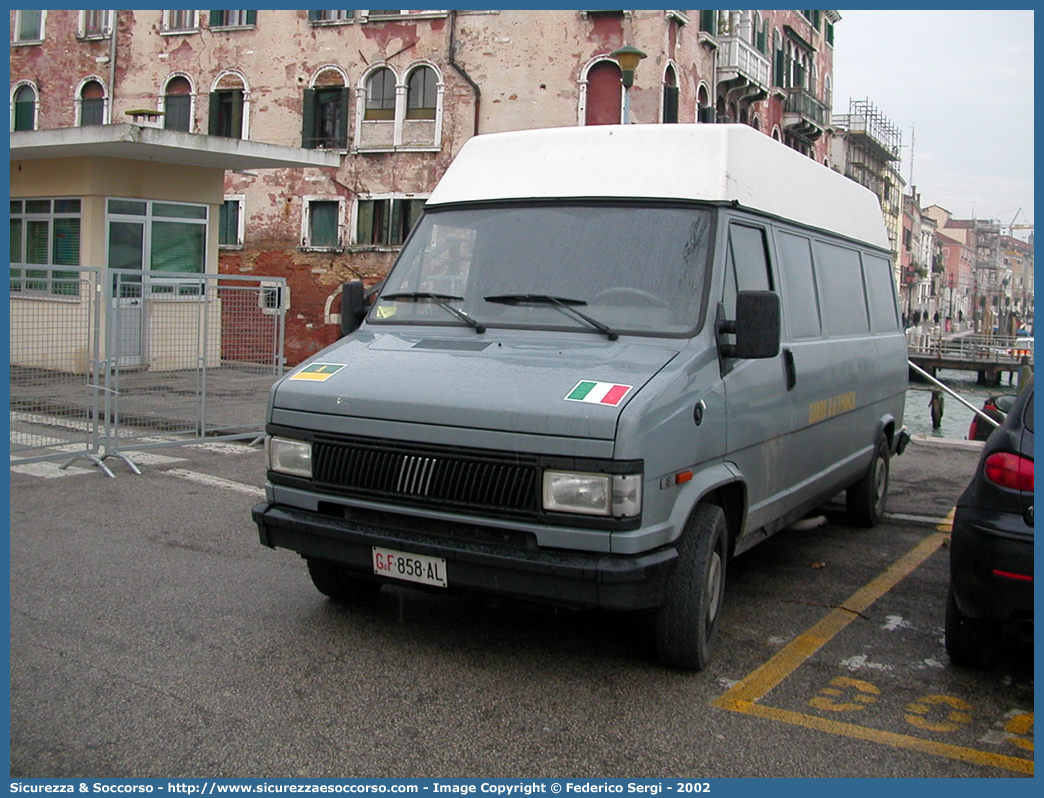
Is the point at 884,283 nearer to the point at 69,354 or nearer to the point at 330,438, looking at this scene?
the point at 330,438

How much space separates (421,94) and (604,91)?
5205mm

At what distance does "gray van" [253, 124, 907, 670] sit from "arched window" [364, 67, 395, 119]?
2493cm

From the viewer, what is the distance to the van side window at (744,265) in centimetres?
552

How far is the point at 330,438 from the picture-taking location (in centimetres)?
502

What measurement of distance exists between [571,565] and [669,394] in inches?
34.2

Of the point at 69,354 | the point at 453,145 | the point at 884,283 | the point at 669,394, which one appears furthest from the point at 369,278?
the point at 669,394

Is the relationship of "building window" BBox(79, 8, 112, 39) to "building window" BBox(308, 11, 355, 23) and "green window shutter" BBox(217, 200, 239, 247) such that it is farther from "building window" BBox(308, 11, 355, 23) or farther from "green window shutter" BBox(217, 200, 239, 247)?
"building window" BBox(308, 11, 355, 23)

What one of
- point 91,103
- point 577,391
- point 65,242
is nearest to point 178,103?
point 91,103

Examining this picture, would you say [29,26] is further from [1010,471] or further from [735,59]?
[1010,471]

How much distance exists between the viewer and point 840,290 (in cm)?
751

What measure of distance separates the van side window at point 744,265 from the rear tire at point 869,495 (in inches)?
112

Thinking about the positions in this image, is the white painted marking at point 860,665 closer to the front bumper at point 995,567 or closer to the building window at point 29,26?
the front bumper at point 995,567

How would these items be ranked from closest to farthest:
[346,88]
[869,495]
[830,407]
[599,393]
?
1. [599,393]
2. [830,407]
3. [869,495]
4. [346,88]

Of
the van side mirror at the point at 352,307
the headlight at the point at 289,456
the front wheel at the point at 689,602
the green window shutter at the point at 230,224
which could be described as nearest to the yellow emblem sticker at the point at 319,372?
the headlight at the point at 289,456
